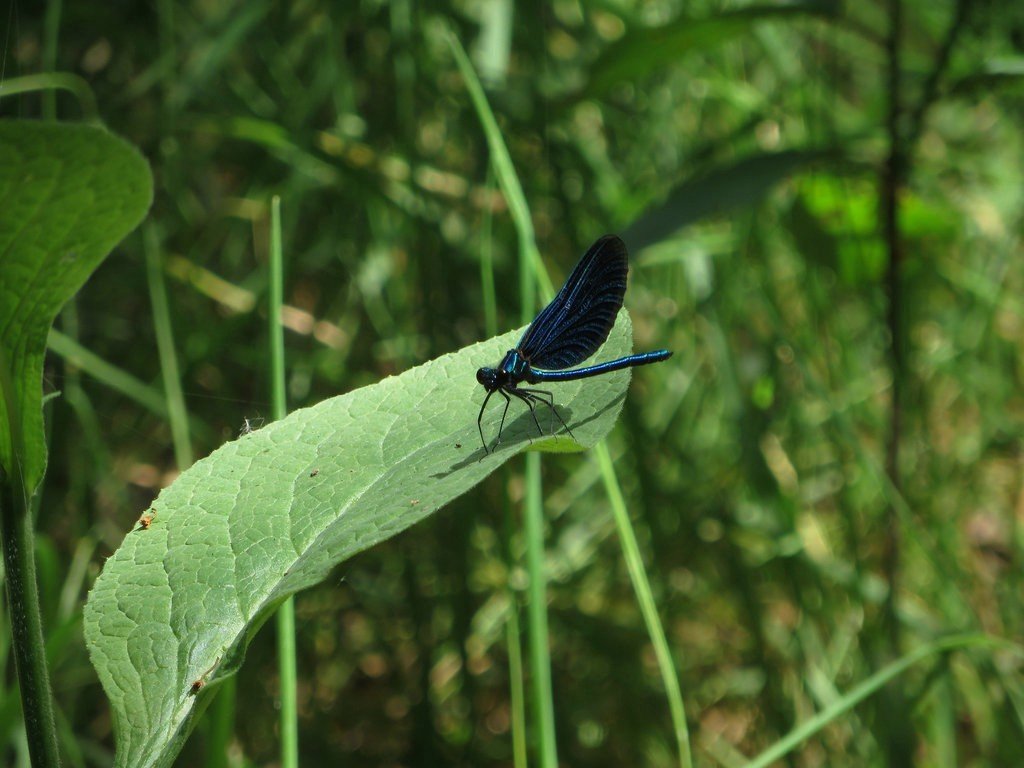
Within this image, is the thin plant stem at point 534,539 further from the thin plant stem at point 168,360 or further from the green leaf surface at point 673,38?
the thin plant stem at point 168,360

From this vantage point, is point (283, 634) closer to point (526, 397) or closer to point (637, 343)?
point (526, 397)

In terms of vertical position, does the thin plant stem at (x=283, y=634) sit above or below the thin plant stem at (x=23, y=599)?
below

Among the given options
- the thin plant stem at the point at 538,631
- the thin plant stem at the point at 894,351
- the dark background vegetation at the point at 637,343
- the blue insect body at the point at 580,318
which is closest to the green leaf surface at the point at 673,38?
the dark background vegetation at the point at 637,343

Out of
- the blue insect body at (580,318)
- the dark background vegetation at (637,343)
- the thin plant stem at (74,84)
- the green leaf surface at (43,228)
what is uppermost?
the green leaf surface at (43,228)

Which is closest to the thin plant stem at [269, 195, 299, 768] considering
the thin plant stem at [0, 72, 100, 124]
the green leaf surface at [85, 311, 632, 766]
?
the green leaf surface at [85, 311, 632, 766]

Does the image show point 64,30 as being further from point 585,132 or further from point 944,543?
point 944,543

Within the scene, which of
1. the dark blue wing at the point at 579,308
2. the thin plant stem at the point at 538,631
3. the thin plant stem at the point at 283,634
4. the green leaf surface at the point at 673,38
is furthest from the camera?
the green leaf surface at the point at 673,38
